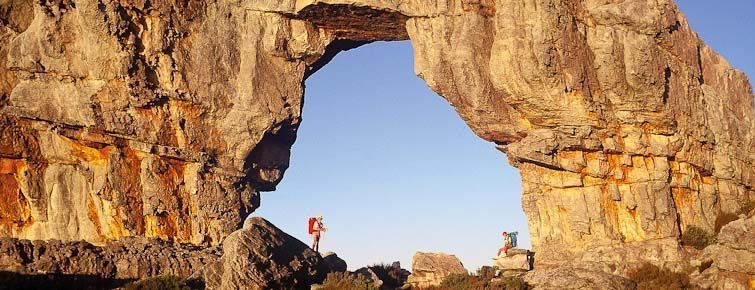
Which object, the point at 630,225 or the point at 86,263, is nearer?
the point at 86,263

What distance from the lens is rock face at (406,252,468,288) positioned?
3575 cm

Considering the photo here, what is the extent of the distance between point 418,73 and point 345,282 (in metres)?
10.6

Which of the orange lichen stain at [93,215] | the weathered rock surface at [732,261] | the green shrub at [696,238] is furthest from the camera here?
the orange lichen stain at [93,215]

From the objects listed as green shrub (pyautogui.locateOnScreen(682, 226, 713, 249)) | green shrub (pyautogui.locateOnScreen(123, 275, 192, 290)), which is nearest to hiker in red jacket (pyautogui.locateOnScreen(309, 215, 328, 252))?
green shrub (pyautogui.locateOnScreen(123, 275, 192, 290))

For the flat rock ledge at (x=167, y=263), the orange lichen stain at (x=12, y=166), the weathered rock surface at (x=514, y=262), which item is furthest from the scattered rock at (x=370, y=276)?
the orange lichen stain at (x=12, y=166)

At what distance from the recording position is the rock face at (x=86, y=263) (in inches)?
1305

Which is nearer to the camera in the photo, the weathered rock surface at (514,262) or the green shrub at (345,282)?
the green shrub at (345,282)

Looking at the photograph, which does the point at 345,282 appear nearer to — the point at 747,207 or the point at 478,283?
the point at 478,283

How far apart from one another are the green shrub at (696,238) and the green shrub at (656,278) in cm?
313

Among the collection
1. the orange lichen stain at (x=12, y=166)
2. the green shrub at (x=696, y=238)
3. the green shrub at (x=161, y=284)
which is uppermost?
the orange lichen stain at (x=12, y=166)

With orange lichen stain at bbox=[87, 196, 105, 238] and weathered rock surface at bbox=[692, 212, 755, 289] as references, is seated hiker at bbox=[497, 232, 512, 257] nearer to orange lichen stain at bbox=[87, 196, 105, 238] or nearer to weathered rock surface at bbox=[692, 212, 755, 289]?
weathered rock surface at bbox=[692, 212, 755, 289]

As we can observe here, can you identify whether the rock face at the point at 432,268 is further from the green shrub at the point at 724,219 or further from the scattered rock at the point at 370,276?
the green shrub at the point at 724,219

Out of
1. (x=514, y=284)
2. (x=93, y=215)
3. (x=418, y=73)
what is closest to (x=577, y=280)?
(x=514, y=284)

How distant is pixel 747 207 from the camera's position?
39.2m
